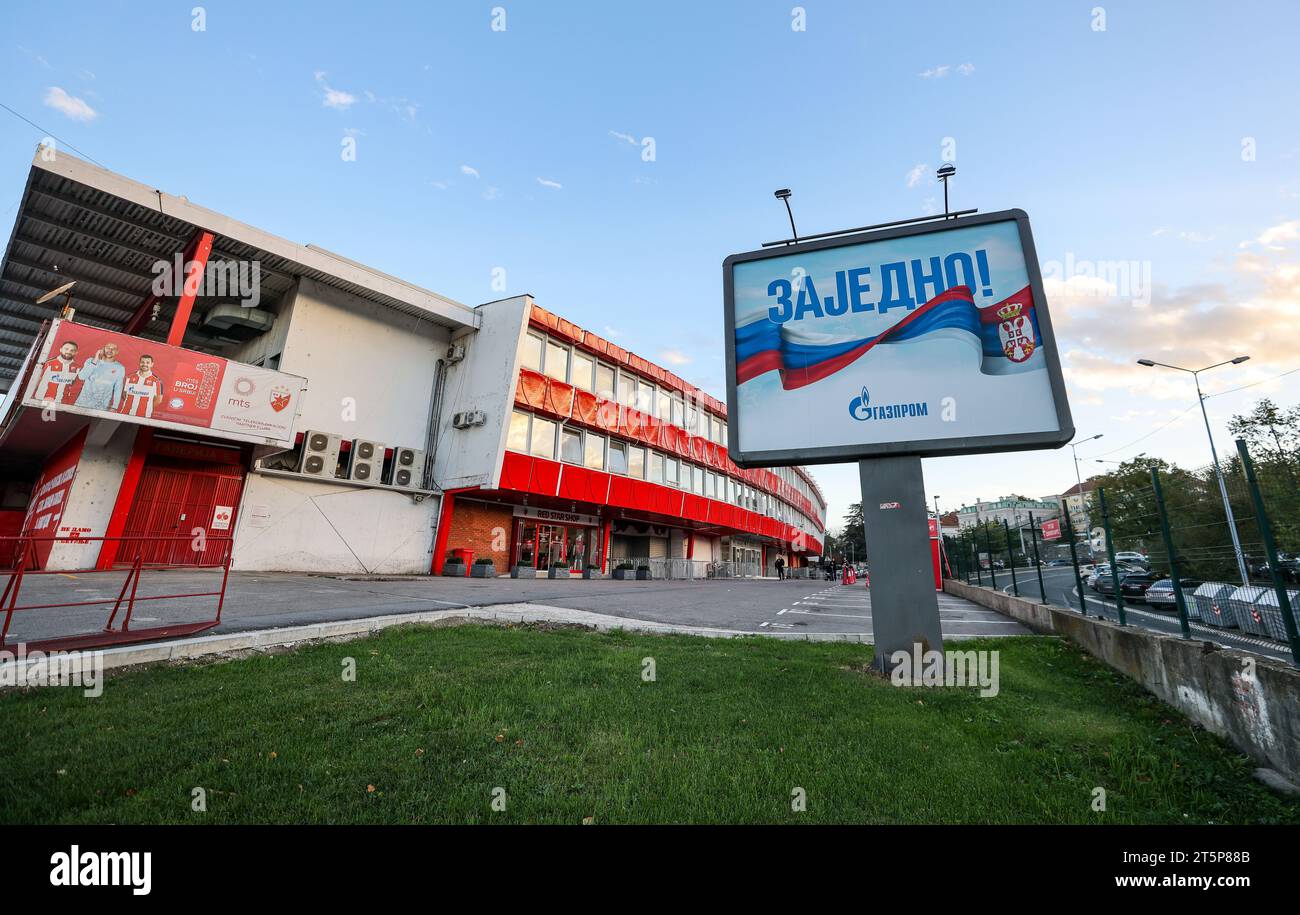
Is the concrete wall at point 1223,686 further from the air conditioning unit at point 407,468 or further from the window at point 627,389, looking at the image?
the window at point 627,389

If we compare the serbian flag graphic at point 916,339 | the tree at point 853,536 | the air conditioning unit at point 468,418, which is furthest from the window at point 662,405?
the tree at point 853,536

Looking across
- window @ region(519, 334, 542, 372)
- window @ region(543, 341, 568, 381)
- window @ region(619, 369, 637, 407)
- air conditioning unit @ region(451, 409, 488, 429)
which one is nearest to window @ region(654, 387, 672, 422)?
window @ region(619, 369, 637, 407)

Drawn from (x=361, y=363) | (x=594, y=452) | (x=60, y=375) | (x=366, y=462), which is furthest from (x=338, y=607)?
(x=594, y=452)

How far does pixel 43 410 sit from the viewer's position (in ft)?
46.1

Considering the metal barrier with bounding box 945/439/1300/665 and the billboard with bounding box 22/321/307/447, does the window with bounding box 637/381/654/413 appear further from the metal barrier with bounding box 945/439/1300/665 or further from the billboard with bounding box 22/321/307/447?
the metal barrier with bounding box 945/439/1300/665

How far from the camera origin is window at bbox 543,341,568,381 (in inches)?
1031

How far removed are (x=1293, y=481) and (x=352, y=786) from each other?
7418mm

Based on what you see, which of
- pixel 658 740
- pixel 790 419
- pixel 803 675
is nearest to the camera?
pixel 658 740

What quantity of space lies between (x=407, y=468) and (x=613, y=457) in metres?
10.5

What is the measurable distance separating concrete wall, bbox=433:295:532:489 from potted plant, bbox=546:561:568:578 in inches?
265

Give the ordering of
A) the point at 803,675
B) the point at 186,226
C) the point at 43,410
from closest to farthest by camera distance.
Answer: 1. the point at 803,675
2. the point at 43,410
3. the point at 186,226

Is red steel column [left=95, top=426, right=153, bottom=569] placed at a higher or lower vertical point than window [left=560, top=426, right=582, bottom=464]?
lower
